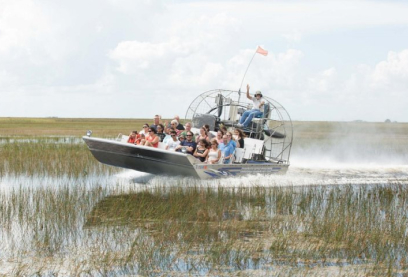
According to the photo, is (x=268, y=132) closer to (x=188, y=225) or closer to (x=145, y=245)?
(x=188, y=225)

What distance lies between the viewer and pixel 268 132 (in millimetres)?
17844

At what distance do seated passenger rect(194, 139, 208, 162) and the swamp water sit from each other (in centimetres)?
76

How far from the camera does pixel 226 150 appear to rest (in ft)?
52.4

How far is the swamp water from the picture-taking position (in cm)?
792

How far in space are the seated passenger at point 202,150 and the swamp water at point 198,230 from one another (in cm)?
76

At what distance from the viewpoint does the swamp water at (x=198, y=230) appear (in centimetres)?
792

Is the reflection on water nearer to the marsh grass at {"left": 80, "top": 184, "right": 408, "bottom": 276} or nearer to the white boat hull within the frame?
the marsh grass at {"left": 80, "top": 184, "right": 408, "bottom": 276}

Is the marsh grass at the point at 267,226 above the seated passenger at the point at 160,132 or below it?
below

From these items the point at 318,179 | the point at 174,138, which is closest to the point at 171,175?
the point at 174,138

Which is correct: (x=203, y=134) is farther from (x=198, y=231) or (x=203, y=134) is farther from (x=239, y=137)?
(x=198, y=231)

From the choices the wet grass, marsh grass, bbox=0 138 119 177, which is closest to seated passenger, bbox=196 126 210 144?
the wet grass

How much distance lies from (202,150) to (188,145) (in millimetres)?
443

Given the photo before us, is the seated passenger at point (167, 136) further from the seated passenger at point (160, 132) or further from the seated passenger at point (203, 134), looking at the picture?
the seated passenger at point (203, 134)

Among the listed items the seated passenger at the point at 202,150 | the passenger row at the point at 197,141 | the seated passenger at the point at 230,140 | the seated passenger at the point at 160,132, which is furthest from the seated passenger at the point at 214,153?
the seated passenger at the point at 160,132
